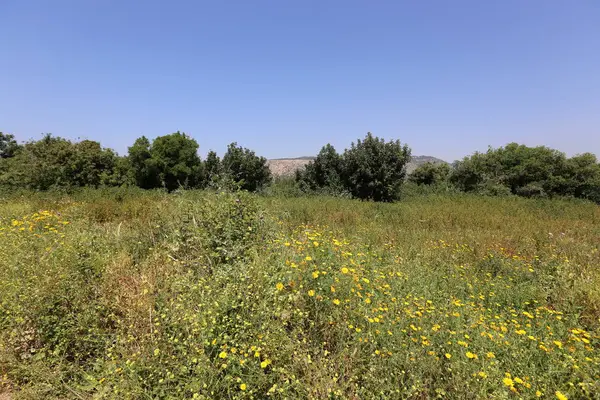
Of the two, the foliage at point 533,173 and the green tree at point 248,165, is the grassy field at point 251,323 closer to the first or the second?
the green tree at point 248,165

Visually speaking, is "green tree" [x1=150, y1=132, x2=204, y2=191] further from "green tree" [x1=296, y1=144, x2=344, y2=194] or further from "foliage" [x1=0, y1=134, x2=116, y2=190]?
"green tree" [x1=296, y1=144, x2=344, y2=194]

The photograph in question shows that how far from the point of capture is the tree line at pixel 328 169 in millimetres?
16438

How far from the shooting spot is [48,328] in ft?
7.49

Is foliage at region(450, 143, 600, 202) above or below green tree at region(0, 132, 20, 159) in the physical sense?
below

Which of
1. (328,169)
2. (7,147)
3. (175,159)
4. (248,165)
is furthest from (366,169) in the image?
(7,147)

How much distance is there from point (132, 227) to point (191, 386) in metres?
3.25

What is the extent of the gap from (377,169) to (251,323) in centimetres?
1501

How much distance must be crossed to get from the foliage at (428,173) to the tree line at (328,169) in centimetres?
10

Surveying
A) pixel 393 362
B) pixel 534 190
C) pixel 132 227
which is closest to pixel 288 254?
pixel 393 362

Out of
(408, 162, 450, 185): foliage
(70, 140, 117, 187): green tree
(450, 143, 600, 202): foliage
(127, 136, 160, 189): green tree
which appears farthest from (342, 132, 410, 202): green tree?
(70, 140, 117, 187): green tree

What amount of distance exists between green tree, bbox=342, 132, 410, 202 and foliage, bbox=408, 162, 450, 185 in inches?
483

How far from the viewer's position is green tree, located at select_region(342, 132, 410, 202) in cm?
1602

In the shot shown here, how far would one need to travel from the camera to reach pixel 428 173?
28.6m

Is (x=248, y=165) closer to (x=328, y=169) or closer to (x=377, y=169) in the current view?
(x=328, y=169)
